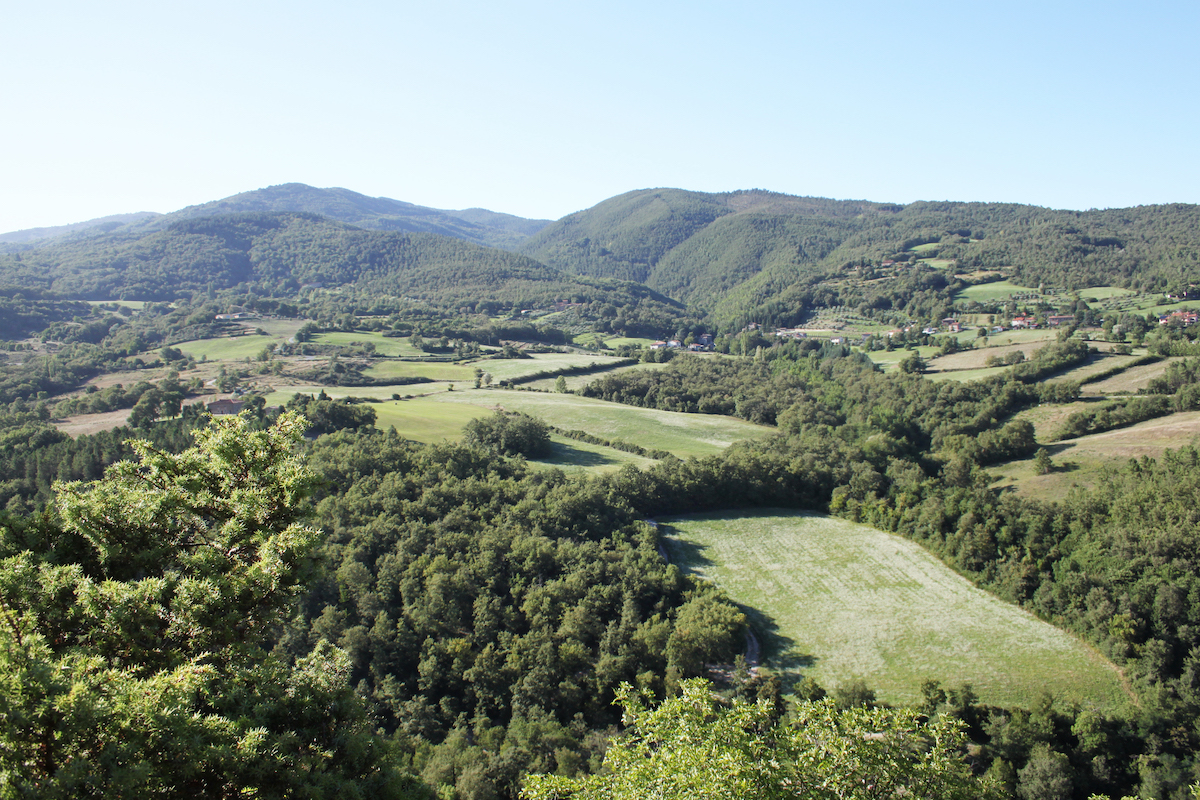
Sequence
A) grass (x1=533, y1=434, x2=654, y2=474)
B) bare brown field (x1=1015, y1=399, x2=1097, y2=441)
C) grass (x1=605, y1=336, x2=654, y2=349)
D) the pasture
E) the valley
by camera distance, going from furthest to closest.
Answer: grass (x1=605, y1=336, x2=654, y2=349)
the pasture
bare brown field (x1=1015, y1=399, x2=1097, y2=441)
grass (x1=533, y1=434, x2=654, y2=474)
the valley

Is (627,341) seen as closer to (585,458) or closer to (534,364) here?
(534,364)

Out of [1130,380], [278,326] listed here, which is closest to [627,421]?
[1130,380]

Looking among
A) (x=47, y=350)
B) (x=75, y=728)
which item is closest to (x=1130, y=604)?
(x=75, y=728)

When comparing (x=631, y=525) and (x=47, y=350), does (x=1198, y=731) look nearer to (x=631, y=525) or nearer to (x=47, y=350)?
(x=631, y=525)

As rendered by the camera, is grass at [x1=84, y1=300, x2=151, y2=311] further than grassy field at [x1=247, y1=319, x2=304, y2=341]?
Yes

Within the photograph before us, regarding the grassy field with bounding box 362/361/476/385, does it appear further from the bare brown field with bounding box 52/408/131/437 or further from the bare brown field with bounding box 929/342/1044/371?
the bare brown field with bounding box 929/342/1044/371

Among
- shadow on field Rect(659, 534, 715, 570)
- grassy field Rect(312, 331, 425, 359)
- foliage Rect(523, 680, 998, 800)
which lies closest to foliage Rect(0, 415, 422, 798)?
foliage Rect(523, 680, 998, 800)
